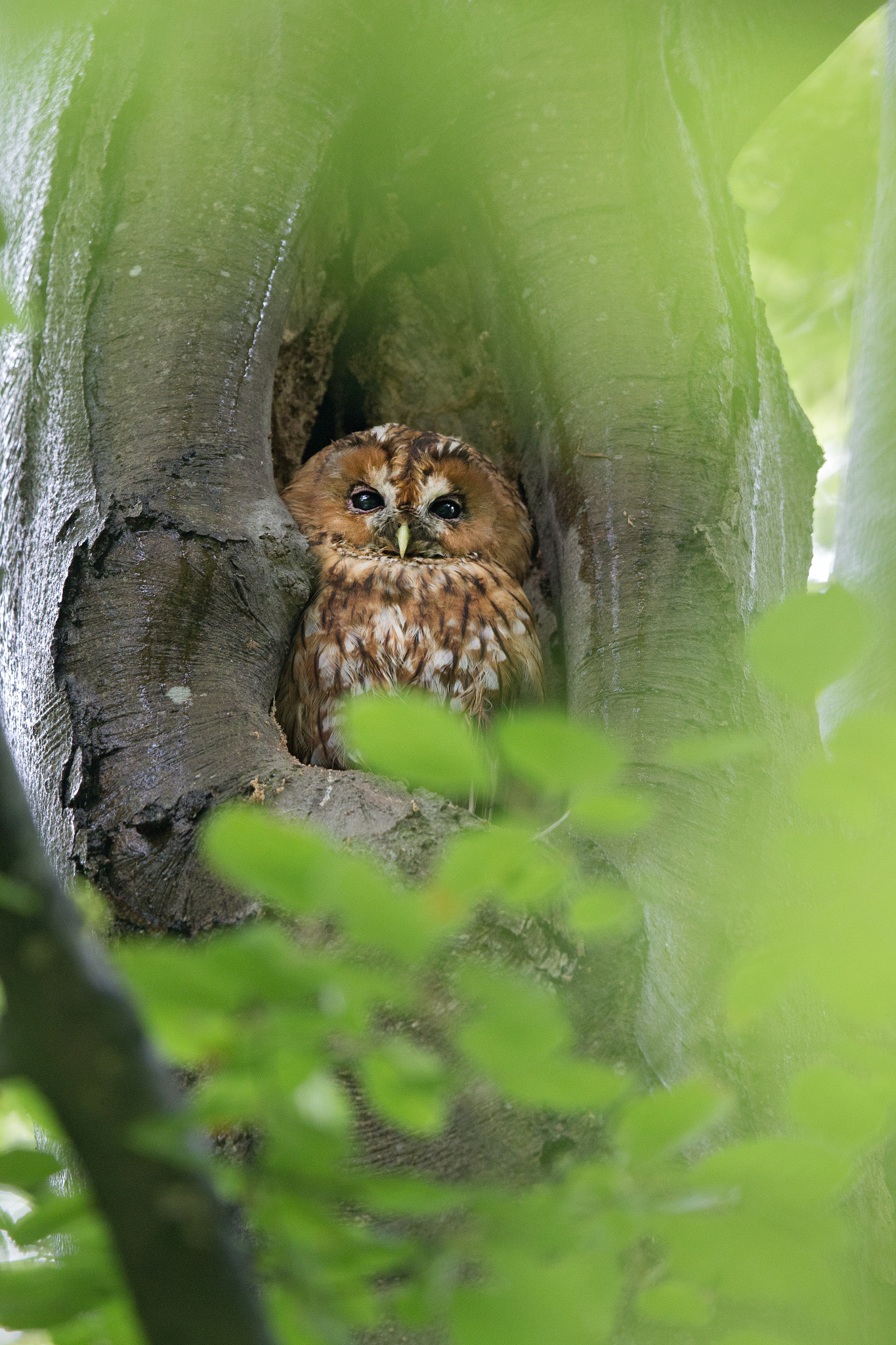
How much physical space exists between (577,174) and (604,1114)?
62.0 inches

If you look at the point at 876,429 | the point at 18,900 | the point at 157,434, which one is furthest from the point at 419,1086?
the point at 876,429

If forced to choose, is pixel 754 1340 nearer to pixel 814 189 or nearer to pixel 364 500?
pixel 364 500

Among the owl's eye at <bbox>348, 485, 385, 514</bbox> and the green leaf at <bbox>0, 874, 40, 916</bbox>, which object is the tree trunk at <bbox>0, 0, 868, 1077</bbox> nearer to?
the owl's eye at <bbox>348, 485, 385, 514</bbox>

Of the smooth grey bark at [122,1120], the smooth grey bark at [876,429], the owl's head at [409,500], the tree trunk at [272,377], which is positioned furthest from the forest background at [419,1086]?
the owl's head at [409,500]

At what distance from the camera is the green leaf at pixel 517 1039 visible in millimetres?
635

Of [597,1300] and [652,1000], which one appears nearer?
[597,1300]

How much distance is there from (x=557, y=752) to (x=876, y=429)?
202cm

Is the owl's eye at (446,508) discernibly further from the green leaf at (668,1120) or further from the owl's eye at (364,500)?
the green leaf at (668,1120)

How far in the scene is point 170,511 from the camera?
1.73 meters

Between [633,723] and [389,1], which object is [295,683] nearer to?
[633,723]

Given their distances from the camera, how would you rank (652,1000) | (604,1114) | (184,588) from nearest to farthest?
(604,1114) → (652,1000) → (184,588)

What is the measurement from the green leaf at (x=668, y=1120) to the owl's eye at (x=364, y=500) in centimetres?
216

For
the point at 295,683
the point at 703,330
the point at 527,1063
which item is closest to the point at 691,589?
the point at 703,330

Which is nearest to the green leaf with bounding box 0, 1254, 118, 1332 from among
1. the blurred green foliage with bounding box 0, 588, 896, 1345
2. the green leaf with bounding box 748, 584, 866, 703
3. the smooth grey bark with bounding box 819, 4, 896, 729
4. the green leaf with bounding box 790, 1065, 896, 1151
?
the blurred green foliage with bounding box 0, 588, 896, 1345
